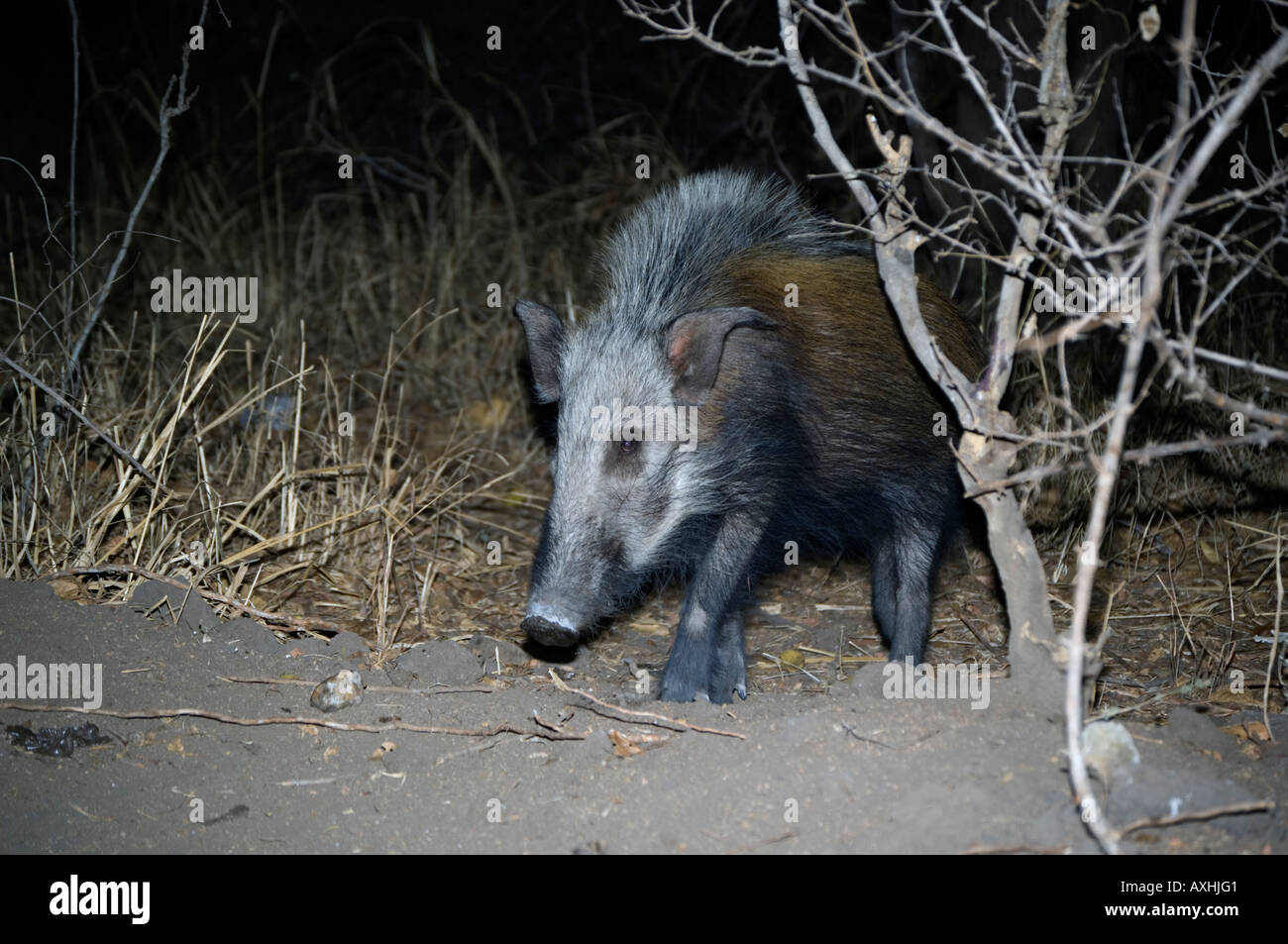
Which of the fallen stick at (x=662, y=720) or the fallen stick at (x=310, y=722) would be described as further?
the fallen stick at (x=310, y=722)

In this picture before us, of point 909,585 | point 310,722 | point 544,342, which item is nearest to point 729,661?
point 909,585

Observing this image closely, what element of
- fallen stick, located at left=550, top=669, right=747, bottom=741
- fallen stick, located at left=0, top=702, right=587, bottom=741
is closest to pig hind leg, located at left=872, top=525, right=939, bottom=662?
fallen stick, located at left=550, top=669, right=747, bottom=741

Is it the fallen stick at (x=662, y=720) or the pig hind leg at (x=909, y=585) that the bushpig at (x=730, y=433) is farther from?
the fallen stick at (x=662, y=720)

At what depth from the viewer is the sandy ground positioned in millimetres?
3143

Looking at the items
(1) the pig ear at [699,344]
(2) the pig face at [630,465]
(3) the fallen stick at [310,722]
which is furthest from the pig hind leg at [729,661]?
(3) the fallen stick at [310,722]

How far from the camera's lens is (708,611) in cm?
475

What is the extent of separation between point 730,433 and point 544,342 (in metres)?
0.90

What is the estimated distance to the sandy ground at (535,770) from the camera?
3.14 meters

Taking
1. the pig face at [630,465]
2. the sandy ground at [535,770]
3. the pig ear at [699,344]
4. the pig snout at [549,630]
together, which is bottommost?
the sandy ground at [535,770]

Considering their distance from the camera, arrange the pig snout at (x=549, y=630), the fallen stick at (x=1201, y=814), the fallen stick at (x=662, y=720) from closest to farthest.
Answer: the fallen stick at (x=1201, y=814), the fallen stick at (x=662, y=720), the pig snout at (x=549, y=630)

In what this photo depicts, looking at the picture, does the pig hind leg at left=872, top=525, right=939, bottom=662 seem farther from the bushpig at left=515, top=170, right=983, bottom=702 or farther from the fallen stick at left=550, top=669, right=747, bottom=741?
the fallen stick at left=550, top=669, right=747, bottom=741

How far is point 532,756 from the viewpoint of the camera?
3.82 metres

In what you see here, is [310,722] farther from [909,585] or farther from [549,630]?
[909,585]

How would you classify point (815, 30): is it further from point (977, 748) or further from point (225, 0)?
point (977, 748)
